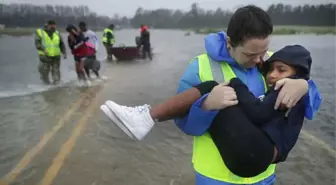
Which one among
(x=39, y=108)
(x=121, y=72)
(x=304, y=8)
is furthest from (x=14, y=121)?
(x=304, y=8)

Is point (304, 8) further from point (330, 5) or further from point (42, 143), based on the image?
point (42, 143)

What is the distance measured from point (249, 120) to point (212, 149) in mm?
306

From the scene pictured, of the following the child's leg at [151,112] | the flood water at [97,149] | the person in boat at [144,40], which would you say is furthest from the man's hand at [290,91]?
the person in boat at [144,40]

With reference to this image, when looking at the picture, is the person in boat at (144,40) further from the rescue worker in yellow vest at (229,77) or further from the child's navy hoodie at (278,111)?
the child's navy hoodie at (278,111)

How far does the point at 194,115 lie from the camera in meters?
1.88

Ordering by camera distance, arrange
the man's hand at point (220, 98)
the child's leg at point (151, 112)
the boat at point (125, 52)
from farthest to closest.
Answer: the boat at point (125, 52)
the child's leg at point (151, 112)
the man's hand at point (220, 98)

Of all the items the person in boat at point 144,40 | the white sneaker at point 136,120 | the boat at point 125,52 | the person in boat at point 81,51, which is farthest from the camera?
the person in boat at point 144,40

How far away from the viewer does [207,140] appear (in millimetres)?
2055

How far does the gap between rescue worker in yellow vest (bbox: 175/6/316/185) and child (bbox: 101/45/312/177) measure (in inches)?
2.1

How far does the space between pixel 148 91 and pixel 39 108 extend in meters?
3.16

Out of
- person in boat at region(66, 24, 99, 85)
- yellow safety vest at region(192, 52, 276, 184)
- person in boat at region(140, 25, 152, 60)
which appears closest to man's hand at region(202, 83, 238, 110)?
yellow safety vest at region(192, 52, 276, 184)

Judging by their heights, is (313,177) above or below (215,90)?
below

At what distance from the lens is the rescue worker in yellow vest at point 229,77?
1840 millimetres

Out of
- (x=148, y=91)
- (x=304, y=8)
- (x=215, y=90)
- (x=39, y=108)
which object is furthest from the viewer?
(x=304, y=8)
